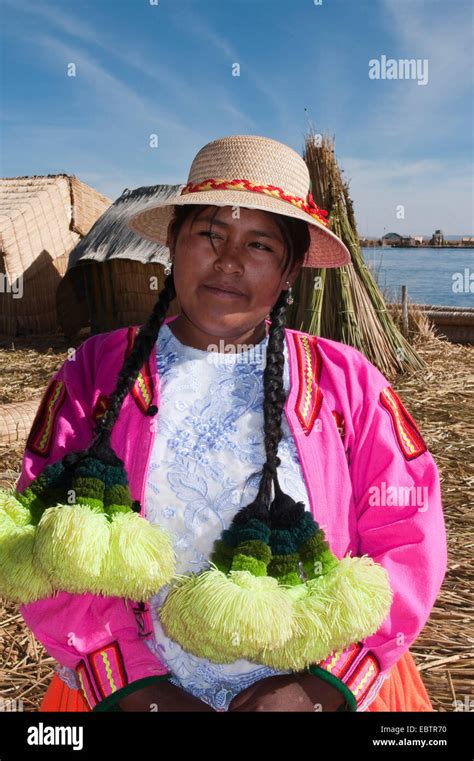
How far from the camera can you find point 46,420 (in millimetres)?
1618

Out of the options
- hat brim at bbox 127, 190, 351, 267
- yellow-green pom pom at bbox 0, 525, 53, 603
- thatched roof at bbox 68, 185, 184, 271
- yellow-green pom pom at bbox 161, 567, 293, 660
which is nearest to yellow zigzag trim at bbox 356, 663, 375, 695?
yellow-green pom pom at bbox 161, 567, 293, 660

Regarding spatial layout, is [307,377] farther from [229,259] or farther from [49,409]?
[49,409]

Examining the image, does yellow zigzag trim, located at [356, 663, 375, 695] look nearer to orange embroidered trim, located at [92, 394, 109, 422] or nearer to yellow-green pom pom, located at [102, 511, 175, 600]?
yellow-green pom pom, located at [102, 511, 175, 600]

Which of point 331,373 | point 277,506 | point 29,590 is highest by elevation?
point 331,373

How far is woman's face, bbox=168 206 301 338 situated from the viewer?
1.58 m

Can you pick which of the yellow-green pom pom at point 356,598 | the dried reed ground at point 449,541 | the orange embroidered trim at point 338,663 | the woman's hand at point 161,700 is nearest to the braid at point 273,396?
the yellow-green pom pom at point 356,598

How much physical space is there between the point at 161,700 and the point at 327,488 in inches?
21.4

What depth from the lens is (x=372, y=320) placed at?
6160mm
